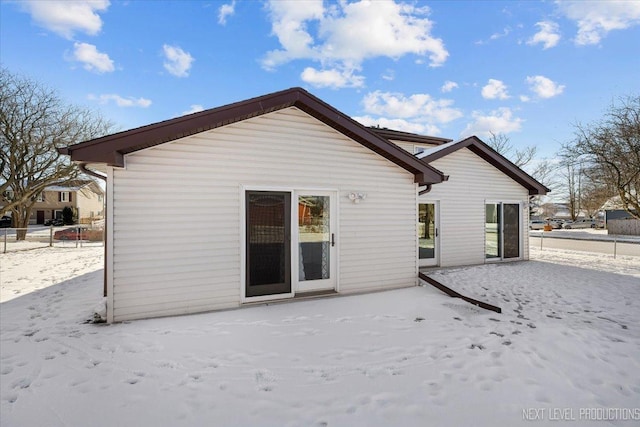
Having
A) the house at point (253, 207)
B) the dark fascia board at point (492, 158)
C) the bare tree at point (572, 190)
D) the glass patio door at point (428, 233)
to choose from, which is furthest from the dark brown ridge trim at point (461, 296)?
the bare tree at point (572, 190)

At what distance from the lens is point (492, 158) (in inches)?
396

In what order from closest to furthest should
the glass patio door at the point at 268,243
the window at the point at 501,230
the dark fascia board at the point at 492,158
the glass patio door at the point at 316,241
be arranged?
1. the glass patio door at the point at 268,243
2. the glass patio door at the point at 316,241
3. the dark fascia board at the point at 492,158
4. the window at the point at 501,230

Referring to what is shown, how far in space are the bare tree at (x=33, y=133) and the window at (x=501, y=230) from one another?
74.5 ft

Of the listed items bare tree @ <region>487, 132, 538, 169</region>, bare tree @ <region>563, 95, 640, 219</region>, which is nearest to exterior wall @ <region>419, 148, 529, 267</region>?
bare tree @ <region>563, 95, 640, 219</region>

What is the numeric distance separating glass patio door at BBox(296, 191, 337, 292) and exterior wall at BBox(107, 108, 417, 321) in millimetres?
176

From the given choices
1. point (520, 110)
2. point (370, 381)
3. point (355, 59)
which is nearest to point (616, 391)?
point (370, 381)

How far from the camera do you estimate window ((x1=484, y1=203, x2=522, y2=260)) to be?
1038 cm

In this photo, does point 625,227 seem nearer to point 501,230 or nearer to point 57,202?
point 501,230

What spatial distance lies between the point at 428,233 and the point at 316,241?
193 inches

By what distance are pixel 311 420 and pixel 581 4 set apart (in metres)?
12.0

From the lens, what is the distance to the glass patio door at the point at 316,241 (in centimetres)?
601

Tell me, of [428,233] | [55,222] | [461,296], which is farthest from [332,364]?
[55,222]

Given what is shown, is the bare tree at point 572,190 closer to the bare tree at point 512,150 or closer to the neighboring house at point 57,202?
the bare tree at point 512,150

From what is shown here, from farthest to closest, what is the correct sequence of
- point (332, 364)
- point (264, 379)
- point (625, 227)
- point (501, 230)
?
point (625, 227) → point (501, 230) → point (332, 364) → point (264, 379)
